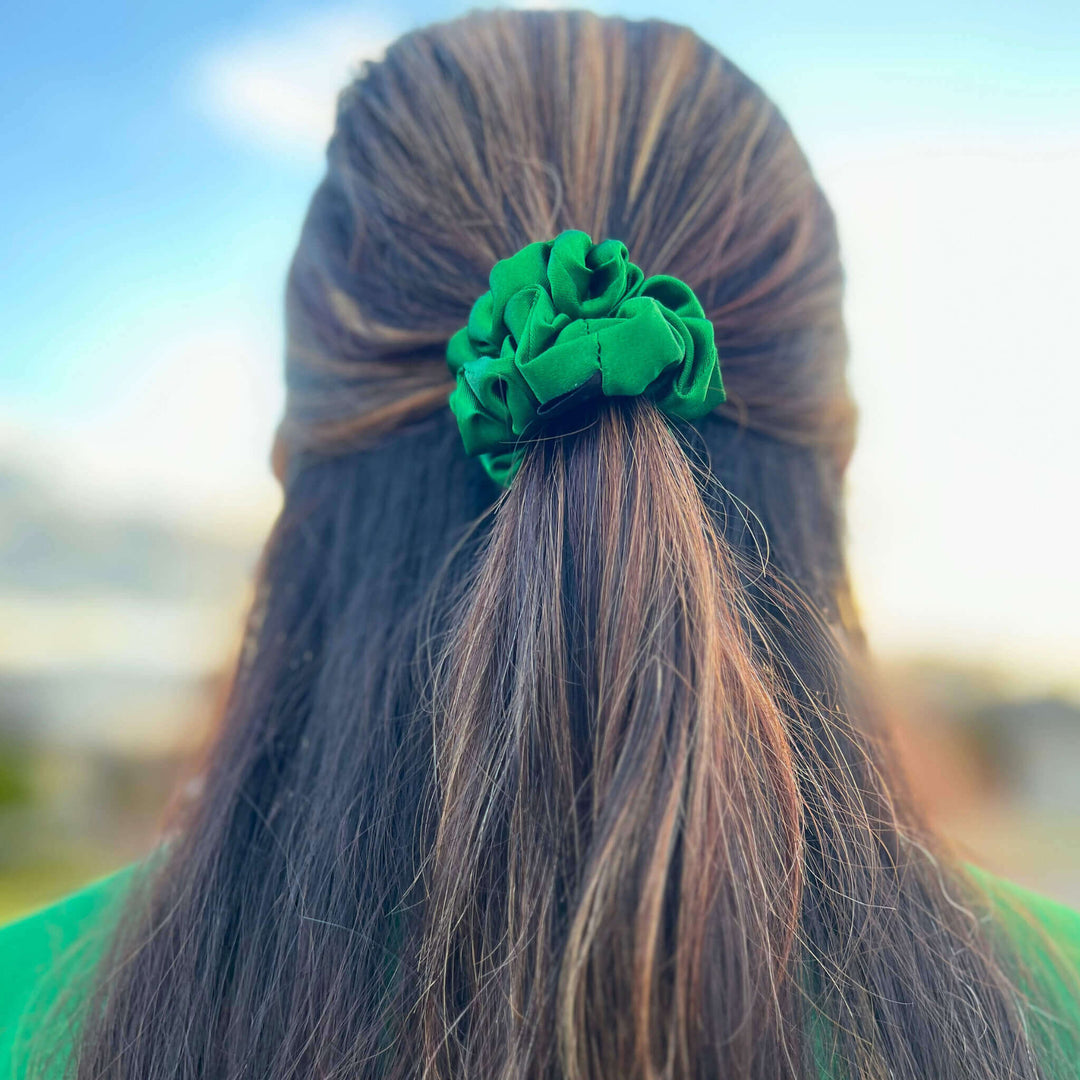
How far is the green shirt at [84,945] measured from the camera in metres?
0.80

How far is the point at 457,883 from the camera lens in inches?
22.8

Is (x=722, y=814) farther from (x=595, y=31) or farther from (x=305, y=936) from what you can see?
(x=595, y=31)

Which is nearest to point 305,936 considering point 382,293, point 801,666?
point 801,666

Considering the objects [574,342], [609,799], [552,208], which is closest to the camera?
[609,799]

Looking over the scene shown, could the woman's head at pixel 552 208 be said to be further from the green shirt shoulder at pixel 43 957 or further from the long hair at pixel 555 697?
the green shirt shoulder at pixel 43 957

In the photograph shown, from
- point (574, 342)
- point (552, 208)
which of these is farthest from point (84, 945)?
point (552, 208)

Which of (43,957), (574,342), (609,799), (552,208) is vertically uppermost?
(552,208)

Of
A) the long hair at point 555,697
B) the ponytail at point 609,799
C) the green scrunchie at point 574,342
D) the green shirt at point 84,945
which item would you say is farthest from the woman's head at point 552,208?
the green shirt at point 84,945

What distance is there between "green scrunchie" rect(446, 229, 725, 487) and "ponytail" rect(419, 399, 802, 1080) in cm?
3

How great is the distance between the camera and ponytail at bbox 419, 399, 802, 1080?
49 centimetres

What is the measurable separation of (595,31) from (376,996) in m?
1.03

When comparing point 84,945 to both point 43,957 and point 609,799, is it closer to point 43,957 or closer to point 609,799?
point 43,957

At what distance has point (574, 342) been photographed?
24.2 inches

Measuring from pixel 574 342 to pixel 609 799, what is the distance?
338 mm
